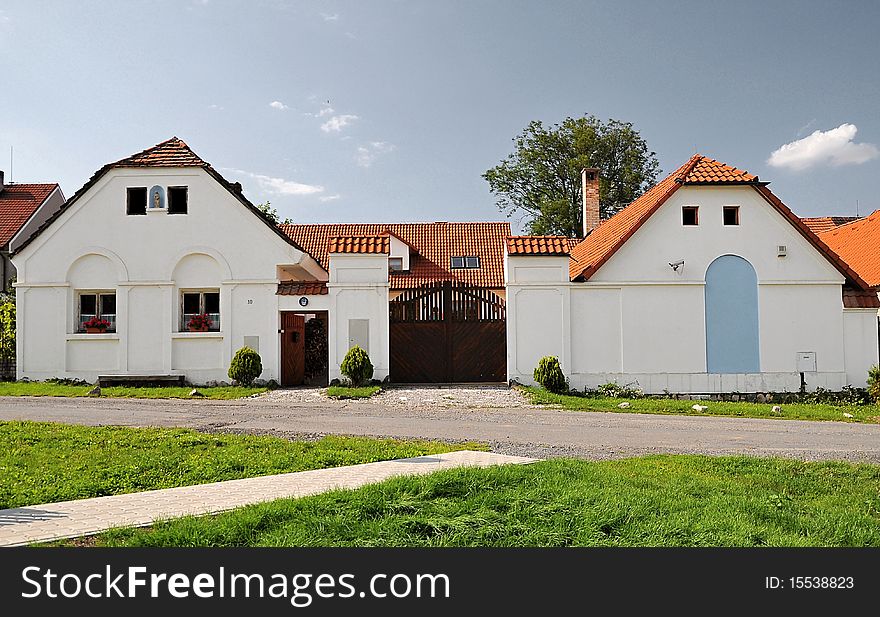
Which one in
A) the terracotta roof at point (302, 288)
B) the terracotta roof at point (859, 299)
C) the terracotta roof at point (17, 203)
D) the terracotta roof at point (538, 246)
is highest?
the terracotta roof at point (17, 203)

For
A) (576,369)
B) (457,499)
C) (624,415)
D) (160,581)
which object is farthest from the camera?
(576,369)

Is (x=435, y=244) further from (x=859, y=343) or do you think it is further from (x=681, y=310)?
(x=859, y=343)

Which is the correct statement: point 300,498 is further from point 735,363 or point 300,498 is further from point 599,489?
point 735,363

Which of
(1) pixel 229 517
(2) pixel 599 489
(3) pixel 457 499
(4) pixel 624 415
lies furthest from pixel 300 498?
(4) pixel 624 415

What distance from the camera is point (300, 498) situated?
659 cm

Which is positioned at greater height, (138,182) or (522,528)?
(138,182)

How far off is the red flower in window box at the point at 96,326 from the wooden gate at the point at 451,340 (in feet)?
28.0

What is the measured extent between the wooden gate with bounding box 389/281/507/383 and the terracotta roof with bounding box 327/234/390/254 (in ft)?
5.17

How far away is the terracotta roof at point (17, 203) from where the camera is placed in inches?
1341

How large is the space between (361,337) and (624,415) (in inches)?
309

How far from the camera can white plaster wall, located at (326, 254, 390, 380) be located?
21.0 m

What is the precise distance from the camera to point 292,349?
23.0 m

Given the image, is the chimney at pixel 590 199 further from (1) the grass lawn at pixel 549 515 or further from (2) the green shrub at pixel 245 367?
(1) the grass lawn at pixel 549 515

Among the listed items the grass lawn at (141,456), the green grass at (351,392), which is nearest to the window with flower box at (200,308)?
the green grass at (351,392)
